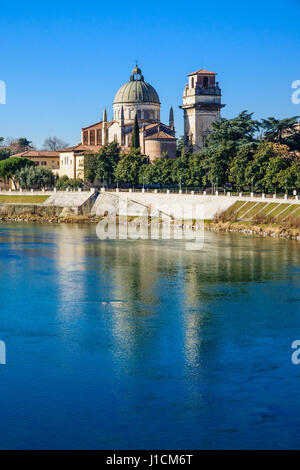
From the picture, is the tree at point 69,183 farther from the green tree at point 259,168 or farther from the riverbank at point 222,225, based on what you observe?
the green tree at point 259,168

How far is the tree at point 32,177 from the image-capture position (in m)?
106

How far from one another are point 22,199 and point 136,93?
3392cm

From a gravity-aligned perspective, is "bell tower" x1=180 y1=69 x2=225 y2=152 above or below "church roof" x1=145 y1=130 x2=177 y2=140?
above

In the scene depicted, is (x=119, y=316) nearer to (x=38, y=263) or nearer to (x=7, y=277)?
(x=7, y=277)

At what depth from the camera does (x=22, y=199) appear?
96438 mm

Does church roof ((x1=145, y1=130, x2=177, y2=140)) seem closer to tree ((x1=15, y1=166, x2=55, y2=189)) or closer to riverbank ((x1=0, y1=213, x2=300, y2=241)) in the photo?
tree ((x1=15, y1=166, x2=55, y2=189))

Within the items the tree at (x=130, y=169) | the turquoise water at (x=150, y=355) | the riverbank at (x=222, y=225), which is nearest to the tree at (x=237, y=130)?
the tree at (x=130, y=169)

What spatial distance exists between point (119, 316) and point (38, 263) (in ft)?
54.0

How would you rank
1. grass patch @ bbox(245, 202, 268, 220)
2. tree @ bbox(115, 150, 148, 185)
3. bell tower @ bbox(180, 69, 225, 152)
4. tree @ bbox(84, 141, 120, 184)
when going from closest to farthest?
1. grass patch @ bbox(245, 202, 268, 220)
2. tree @ bbox(115, 150, 148, 185)
3. tree @ bbox(84, 141, 120, 184)
4. bell tower @ bbox(180, 69, 225, 152)

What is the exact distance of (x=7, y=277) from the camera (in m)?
39.6

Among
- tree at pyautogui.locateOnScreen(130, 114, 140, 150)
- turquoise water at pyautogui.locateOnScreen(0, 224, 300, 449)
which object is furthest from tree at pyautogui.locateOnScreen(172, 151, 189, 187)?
turquoise water at pyautogui.locateOnScreen(0, 224, 300, 449)

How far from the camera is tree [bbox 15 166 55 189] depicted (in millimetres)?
105562

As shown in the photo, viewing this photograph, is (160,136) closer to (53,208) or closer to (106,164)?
(106,164)

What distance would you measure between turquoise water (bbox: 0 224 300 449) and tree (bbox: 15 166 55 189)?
2472 inches
